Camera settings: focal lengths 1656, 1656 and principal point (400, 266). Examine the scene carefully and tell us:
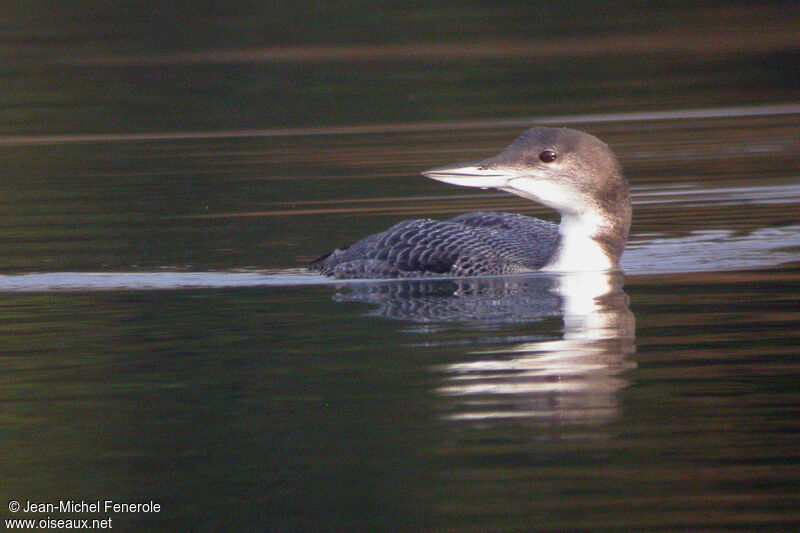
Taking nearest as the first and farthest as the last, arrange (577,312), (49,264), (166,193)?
(577,312), (49,264), (166,193)

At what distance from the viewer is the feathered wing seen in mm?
8312

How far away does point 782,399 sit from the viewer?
216 inches

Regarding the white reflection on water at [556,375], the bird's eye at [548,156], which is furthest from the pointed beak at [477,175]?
the white reflection on water at [556,375]

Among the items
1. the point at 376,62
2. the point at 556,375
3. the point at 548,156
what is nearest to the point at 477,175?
the point at 548,156

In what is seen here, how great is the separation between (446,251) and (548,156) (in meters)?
0.70

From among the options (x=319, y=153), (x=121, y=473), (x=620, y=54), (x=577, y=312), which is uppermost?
(x=620, y=54)

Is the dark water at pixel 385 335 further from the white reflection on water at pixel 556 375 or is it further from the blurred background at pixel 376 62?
the blurred background at pixel 376 62

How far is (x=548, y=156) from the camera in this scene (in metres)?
8.23

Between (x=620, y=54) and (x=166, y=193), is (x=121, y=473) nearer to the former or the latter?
(x=166, y=193)

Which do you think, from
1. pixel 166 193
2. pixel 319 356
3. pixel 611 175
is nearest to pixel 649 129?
pixel 166 193

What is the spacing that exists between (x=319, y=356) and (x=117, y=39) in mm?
22033

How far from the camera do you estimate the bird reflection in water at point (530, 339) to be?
18.1 feet

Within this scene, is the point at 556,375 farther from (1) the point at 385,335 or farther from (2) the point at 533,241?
(2) the point at 533,241

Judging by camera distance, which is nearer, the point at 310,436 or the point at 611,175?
the point at 310,436
